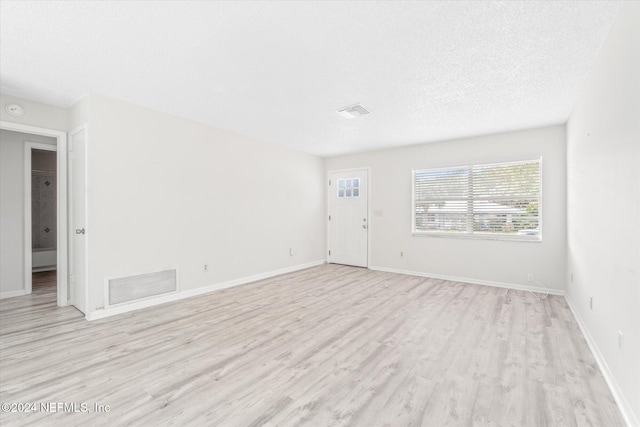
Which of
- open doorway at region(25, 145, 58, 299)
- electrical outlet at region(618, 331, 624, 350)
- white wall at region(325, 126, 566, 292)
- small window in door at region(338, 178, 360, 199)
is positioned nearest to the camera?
electrical outlet at region(618, 331, 624, 350)

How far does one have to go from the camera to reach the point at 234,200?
15.2 feet

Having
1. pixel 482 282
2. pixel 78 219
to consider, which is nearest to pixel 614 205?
pixel 482 282

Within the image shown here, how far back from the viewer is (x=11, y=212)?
4.04 m

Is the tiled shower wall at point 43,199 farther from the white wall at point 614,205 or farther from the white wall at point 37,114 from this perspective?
the white wall at point 614,205

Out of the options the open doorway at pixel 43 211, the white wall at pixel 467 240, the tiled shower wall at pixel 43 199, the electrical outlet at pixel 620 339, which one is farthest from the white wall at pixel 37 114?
the electrical outlet at pixel 620 339

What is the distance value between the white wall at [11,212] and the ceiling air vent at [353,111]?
A: 4.73 metres

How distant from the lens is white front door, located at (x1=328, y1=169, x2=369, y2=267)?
20.1ft

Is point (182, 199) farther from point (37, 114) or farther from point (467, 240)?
point (467, 240)

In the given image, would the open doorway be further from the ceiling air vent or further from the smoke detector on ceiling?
the ceiling air vent

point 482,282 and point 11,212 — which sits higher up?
point 11,212

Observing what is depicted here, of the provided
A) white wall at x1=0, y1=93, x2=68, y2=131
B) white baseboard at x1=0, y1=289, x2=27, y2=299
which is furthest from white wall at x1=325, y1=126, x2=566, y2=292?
white baseboard at x1=0, y1=289, x2=27, y2=299

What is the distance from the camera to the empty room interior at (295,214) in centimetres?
181

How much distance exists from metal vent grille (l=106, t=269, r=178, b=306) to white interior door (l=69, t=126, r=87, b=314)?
11.0 inches

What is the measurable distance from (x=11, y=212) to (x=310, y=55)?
16.1ft
